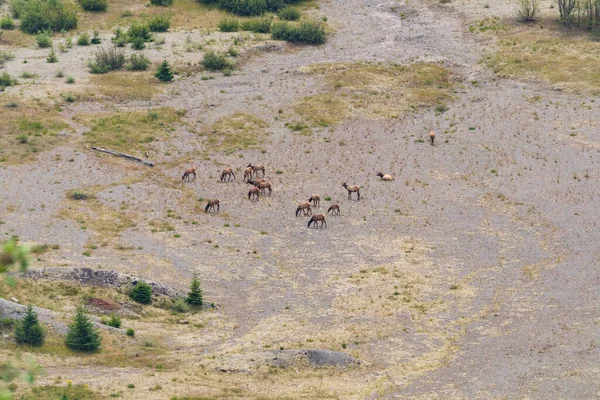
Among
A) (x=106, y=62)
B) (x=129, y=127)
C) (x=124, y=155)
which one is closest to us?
(x=124, y=155)

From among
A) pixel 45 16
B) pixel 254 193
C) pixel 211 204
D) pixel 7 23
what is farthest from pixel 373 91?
pixel 7 23

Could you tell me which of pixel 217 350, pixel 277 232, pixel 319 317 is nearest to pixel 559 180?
pixel 277 232

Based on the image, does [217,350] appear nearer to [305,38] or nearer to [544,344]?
[544,344]

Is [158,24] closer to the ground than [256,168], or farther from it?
farther from it

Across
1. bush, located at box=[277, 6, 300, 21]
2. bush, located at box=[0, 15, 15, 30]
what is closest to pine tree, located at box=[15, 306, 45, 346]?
bush, located at box=[0, 15, 15, 30]

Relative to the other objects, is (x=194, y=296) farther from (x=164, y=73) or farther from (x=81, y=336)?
(x=164, y=73)

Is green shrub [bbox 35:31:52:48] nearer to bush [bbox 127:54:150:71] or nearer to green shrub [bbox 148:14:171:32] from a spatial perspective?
bush [bbox 127:54:150:71]
